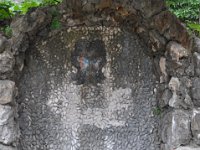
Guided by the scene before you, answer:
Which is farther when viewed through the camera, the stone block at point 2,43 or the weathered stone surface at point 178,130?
the weathered stone surface at point 178,130

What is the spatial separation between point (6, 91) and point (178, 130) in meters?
1.91

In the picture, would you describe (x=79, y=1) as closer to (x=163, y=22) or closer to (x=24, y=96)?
(x=163, y=22)

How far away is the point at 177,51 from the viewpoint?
3838mm

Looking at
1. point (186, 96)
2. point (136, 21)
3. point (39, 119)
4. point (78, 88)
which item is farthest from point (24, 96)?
point (186, 96)

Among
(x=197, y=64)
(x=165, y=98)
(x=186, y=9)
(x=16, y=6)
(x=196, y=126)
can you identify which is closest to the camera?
(x=196, y=126)

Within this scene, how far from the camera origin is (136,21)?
4.04 m

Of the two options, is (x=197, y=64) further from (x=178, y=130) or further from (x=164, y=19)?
(x=178, y=130)

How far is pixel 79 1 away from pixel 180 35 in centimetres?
118

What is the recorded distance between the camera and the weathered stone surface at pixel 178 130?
12.4ft

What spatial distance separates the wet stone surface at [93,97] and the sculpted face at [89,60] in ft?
0.16

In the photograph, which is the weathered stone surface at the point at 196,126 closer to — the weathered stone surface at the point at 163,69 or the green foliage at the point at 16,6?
the weathered stone surface at the point at 163,69

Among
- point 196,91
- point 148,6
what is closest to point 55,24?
point 148,6

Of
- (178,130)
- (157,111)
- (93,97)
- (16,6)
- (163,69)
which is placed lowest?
A: (178,130)

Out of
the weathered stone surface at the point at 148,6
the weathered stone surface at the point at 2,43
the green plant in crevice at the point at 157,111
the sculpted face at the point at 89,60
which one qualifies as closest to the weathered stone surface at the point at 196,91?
the green plant in crevice at the point at 157,111
